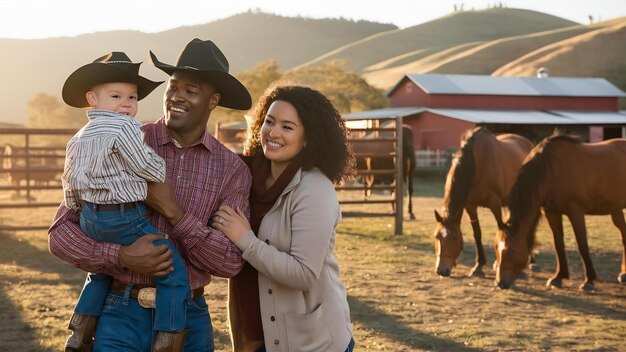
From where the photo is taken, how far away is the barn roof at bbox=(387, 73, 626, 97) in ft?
137

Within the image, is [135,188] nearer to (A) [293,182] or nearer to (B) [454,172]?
(A) [293,182]

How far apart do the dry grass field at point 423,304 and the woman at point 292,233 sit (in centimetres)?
303

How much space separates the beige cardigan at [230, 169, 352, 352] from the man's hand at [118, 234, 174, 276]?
0.90ft

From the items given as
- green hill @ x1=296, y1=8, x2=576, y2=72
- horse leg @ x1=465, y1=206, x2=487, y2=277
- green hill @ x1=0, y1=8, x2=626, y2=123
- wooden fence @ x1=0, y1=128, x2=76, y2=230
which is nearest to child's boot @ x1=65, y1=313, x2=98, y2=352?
horse leg @ x1=465, y1=206, x2=487, y2=277

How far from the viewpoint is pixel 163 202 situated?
251 cm

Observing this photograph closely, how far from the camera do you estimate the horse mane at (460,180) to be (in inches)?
343

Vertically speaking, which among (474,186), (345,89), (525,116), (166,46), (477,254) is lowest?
(477,254)

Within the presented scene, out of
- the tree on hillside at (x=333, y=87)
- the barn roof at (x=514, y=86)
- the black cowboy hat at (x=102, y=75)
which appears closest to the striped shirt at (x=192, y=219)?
the black cowboy hat at (x=102, y=75)

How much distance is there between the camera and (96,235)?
8.17 ft

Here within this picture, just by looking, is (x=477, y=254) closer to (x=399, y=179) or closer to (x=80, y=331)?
(x=399, y=179)

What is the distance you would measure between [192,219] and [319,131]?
59cm

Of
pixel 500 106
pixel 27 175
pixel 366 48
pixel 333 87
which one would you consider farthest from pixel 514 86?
pixel 366 48

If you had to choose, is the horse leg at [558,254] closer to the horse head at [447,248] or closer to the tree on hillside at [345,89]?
the horse head at [447,248]

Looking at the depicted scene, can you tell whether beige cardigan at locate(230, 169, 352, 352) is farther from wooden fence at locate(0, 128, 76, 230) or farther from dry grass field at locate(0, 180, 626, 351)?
wooden fence at locate(0, 128, 76, 230)
